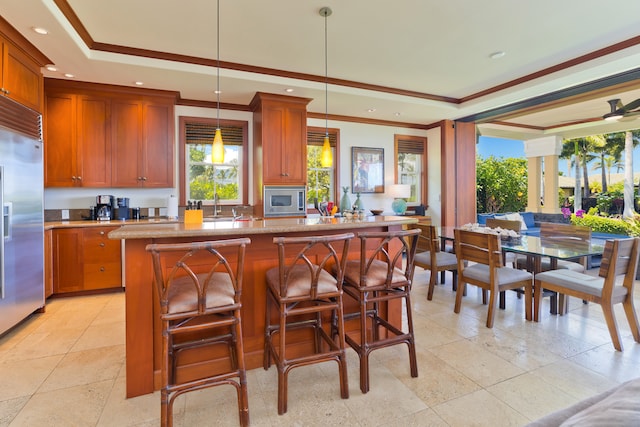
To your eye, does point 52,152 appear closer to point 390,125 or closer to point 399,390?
point 399,390

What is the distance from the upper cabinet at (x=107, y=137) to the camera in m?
3.81

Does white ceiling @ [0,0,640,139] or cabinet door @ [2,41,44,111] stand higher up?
white ceiling @ [0,0,640,139]

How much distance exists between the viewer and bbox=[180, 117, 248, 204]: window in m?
4.66

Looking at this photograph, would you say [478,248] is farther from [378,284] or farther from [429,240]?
[378,284]

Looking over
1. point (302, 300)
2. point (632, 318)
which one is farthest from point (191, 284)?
point (632, 318)

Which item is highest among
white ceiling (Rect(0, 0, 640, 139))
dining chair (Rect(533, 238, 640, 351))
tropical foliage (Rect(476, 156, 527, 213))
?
white ceiling (Rect(0, 0, 640, 139))

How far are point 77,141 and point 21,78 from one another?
3.51 feet

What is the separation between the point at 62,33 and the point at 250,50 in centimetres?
164

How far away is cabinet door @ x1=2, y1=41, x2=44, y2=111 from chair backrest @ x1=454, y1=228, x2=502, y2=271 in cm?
437

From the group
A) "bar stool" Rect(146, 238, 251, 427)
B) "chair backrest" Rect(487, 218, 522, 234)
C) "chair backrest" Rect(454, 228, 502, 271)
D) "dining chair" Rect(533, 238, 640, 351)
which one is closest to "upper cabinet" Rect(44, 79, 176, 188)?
"bar stool" Rect(146, 238, 251, 427)

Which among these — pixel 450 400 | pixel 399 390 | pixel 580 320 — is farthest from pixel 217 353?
pixel 580 320

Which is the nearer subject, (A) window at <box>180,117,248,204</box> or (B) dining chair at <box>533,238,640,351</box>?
(B) dining chair at <box>533,238,640,351</box>

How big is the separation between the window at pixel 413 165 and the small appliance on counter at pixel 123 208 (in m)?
4.63

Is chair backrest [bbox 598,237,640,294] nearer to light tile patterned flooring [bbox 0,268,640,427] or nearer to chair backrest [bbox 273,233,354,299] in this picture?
light tile patterned flooring [bbox 0,268,640,427]
